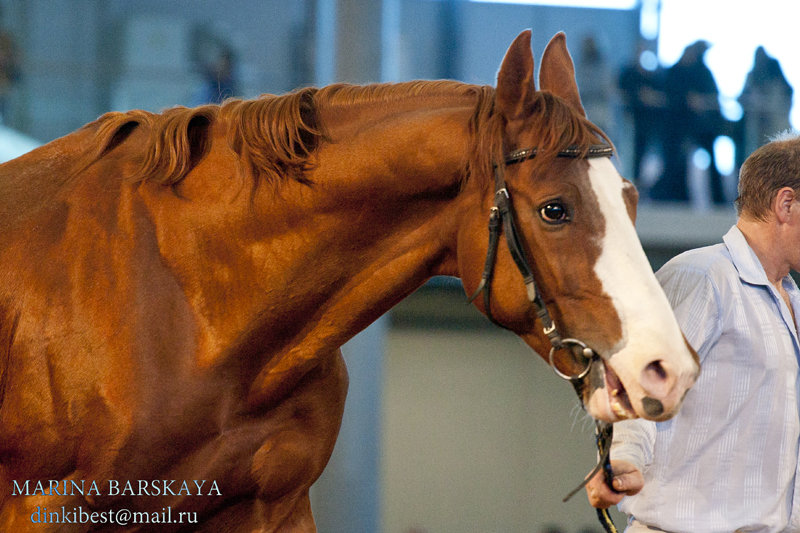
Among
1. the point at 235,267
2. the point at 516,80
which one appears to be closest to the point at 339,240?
the point at 235,267

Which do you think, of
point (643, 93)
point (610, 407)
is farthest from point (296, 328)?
point (643, 93)

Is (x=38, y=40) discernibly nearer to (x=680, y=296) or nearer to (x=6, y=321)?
(x=6, y=321)

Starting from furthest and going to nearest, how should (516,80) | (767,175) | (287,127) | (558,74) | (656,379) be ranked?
(767,175) < (558,74) < (287,127) < (516,80) < (656,379)

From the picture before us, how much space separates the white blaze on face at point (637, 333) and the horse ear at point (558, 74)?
44cm

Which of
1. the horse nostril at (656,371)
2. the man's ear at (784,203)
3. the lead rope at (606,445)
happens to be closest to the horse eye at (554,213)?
the horse nostril at (656,371)

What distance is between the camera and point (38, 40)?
27.6ft

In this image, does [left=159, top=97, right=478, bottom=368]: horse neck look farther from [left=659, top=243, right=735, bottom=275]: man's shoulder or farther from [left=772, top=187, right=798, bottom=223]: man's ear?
[left=772, top=187, right=798, bottom=223]: man's ear

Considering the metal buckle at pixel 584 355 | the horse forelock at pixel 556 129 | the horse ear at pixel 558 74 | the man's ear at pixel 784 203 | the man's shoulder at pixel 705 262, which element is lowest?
the metal buckle at pixel 584 355

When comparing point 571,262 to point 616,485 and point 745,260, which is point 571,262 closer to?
point 616,485

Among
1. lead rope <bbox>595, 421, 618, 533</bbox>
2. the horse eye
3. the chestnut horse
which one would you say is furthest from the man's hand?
the horse eye

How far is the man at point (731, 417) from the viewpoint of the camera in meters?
2.28

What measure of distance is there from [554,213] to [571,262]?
0.12 metres

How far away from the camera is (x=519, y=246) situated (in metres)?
1.97

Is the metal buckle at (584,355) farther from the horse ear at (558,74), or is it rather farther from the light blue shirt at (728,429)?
the horse ear at (558,74)
